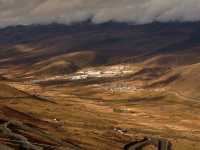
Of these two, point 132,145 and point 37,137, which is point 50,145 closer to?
point 37,137

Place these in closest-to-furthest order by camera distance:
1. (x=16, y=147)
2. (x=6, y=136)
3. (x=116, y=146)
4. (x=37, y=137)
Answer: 1. (x=16, y=147)
2. (x=6, y=136)
3. (x=37, y=137)
4. (x=116, y=146)

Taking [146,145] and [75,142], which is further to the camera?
[146,145]

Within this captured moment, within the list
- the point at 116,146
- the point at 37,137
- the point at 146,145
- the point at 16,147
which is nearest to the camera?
the point at 16,147

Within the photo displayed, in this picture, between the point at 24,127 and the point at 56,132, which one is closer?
the point at 24,127

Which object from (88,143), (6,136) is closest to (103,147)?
(88,143)

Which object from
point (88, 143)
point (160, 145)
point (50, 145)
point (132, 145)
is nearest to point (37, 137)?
point (50, 145)

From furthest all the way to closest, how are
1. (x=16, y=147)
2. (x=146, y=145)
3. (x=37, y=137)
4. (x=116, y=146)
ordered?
(x=146, y=145) < (x=116, y=146) < (x=37, y=137) < (x=16, y=147)

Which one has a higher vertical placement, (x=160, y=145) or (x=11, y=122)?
(x=11, y=122)

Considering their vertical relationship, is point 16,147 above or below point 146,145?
above

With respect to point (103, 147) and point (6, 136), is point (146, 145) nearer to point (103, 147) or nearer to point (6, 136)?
point (103, 147)
